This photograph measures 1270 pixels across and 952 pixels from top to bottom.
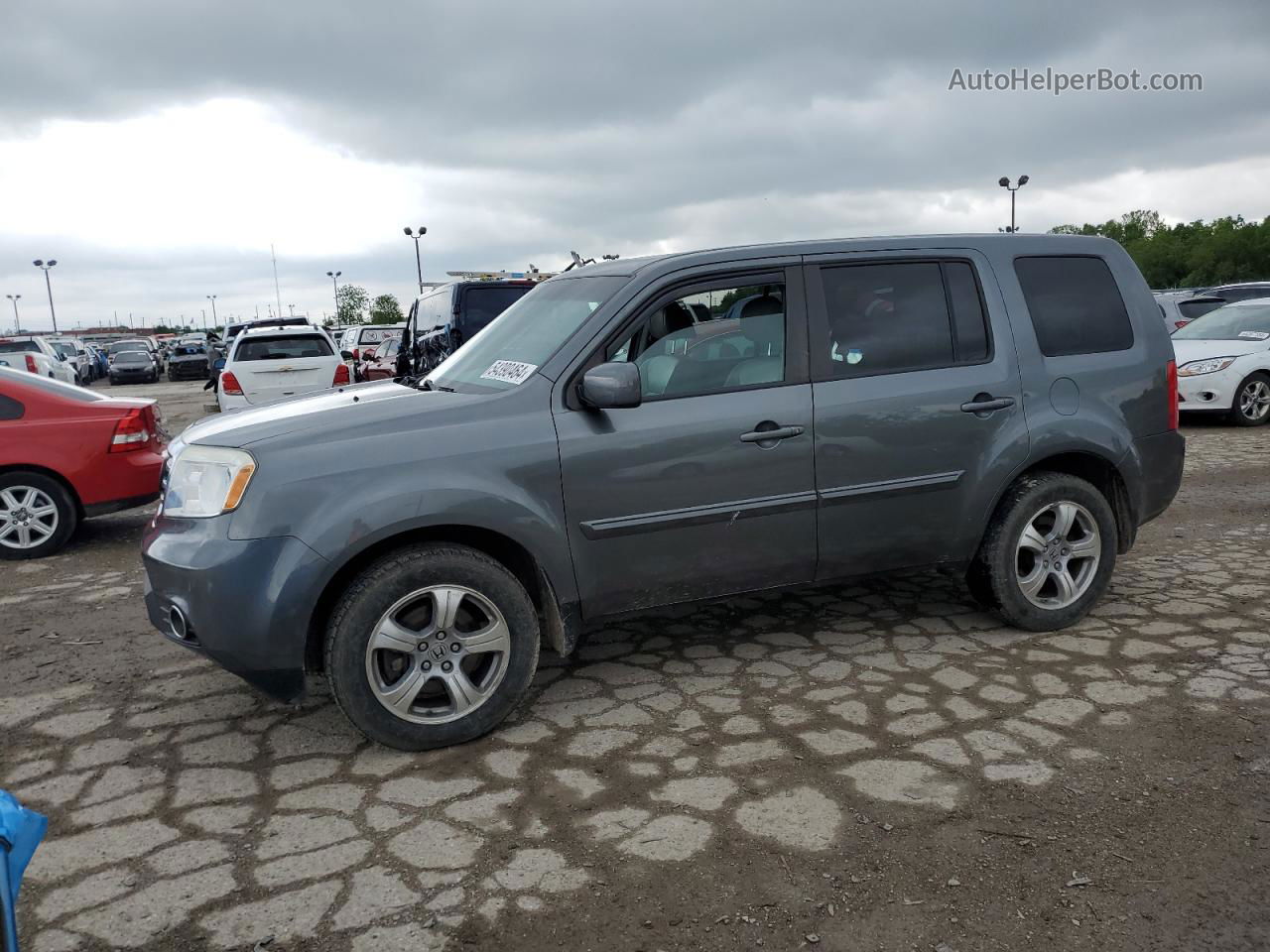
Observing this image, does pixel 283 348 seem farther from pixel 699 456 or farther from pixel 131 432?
pixel 699 456

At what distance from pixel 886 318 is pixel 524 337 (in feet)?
5.31

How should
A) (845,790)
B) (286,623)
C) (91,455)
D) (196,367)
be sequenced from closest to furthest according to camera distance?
1. (845,790)
2. (286,623)
3. (91,455)
4. (196,367)

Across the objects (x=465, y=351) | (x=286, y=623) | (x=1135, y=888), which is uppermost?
(x=465, y=351)

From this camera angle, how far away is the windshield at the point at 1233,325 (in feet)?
41.8

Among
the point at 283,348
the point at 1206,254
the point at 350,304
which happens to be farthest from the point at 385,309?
the point at 283,348

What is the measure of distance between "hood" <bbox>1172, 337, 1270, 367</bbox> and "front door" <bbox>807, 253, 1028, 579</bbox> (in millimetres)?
9295

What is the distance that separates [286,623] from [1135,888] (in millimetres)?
2820

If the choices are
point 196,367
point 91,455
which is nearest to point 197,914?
point 91,455

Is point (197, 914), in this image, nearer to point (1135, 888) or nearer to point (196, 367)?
point (1135, 888)

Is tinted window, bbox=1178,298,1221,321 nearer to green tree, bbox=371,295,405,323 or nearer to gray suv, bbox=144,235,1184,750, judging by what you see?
gray suv, bbox=144,235,1184,750

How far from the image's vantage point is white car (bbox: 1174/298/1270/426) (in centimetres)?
1234

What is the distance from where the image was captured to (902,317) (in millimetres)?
4586

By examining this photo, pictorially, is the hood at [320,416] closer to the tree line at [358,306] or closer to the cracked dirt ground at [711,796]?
the cracked dirt ground at [711,796]

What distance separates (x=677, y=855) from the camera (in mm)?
3049
